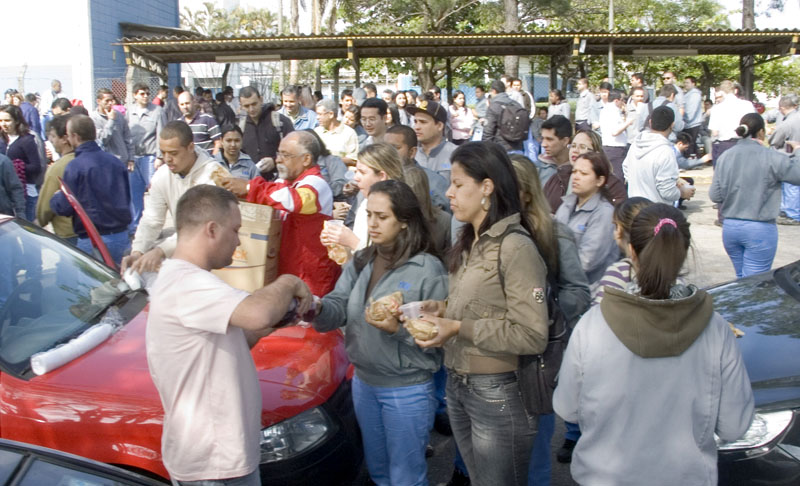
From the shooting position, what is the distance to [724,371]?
7.83 feet

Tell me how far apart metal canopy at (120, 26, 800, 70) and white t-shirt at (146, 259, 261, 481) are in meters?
13.7

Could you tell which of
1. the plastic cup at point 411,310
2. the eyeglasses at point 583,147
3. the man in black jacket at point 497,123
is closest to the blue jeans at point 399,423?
the plastic cup at point 411,310

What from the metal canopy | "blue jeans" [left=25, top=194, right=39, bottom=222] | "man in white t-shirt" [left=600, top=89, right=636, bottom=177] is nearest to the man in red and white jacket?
"blue jeans" [left=25, top=194, right=39, bottom=222]

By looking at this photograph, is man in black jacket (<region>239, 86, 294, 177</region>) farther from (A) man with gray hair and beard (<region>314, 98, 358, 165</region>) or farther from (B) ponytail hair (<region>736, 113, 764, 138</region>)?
(B) ponytail hair (<region>736, 113, 764, 138</region>)

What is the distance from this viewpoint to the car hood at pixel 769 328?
3270 millimetres

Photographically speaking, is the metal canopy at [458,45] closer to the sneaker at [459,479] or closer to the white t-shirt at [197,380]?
the sneaker at [459,479]

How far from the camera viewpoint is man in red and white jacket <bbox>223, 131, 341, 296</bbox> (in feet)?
15.3

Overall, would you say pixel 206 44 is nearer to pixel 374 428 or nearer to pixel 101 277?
pixel 101 277

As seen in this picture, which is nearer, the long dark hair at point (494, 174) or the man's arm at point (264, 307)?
the man's arm at point (264, 307)

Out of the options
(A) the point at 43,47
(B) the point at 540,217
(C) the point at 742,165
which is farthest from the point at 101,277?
(A) the point at 43,47

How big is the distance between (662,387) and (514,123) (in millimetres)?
8247

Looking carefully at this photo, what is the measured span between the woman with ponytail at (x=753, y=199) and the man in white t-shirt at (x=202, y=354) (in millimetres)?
4761

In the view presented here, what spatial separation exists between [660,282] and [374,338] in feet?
4.77

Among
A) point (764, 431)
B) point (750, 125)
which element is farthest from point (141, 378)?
point (750, 125)
